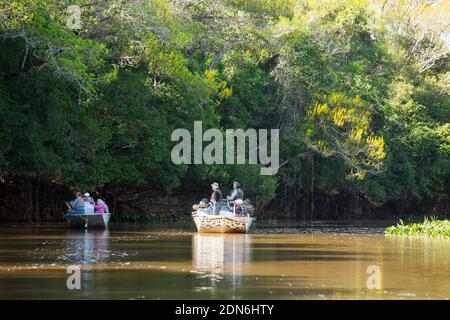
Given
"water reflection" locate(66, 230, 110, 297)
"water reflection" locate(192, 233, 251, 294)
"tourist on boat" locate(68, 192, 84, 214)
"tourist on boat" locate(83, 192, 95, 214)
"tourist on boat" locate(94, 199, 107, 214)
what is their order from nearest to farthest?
"water reflection" locate(66, 230, 110, 297) < "water reflection" locate(192, 233, 251, 294) < "tourist on boat" locate(68, 192, 84, 214) < "tourist on boat" locate(83, 192, 95, 214) < "tourist on boat" locate(94, 199, 107, 214)

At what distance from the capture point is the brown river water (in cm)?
1459

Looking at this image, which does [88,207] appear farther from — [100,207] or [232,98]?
[232,98]

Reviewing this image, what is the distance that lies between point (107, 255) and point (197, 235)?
1136cm

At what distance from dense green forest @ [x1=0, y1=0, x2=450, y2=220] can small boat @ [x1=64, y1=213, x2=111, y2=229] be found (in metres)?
2.21

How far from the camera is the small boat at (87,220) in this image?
36781 millimetres

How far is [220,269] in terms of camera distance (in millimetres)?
18297

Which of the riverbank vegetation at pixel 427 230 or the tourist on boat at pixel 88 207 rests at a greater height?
the tourist on boat at pixel 88 207

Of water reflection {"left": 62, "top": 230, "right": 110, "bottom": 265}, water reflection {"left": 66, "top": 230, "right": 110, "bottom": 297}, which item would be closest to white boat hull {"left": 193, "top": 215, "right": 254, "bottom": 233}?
water reflection {"left": 66, "top": 230, "right": 110, "bottom": 297}

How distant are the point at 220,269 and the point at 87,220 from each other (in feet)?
63.0

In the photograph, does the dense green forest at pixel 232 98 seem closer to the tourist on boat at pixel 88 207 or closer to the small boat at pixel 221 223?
the tourist on boat at pixel 88 207

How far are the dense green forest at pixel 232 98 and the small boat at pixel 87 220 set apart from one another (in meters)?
2.21

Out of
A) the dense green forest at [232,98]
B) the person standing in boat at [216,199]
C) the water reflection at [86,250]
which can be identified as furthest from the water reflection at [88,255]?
the dense green forest at [232,98]

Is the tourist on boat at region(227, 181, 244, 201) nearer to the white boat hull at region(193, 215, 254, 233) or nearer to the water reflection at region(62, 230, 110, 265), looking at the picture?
the white boat hull at region(193, 215, 254, 233)
